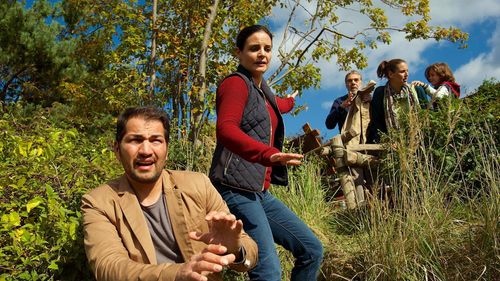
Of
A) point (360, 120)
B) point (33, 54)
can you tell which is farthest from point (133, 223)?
point (33, 54)

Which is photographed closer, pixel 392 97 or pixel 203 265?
pixel 203 265

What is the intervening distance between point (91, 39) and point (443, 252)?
9.90m

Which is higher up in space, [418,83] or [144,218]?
[418,83]

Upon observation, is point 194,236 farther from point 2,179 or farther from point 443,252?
point 443,252

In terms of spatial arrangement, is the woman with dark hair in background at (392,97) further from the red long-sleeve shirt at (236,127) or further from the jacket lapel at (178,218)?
the jacket lapel at (178,218)

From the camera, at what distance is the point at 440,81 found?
591 centimetres

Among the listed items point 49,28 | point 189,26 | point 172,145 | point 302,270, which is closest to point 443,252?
point 302,270

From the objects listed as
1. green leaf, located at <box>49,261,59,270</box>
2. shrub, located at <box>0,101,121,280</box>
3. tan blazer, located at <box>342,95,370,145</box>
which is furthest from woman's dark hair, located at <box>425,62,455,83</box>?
green leaf, located at <box>49,261,59,270</box>

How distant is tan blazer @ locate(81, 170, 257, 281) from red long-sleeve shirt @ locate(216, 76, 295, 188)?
0.74 feet

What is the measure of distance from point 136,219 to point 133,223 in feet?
0.08

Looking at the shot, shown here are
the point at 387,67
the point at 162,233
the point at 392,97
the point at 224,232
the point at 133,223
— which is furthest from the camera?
the point at 387,67

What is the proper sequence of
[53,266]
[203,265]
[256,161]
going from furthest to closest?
[53,266] → [256,161] → [203,265]

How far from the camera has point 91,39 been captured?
11688mm

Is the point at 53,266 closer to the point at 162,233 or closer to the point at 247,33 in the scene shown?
the point at 162,233
